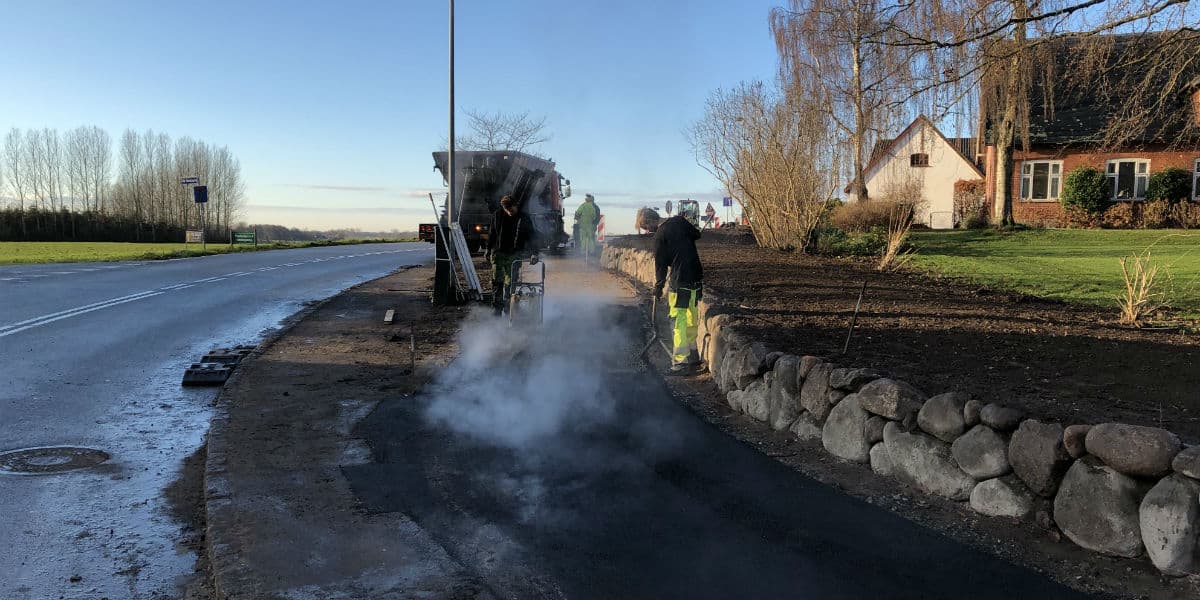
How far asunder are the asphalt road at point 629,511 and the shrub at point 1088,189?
26.9 metres

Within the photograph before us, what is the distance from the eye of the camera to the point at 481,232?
67.9ft

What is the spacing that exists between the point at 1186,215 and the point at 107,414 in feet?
99.5

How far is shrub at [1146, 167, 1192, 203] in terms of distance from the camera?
26.8m

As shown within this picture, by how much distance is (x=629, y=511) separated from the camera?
14.6ft

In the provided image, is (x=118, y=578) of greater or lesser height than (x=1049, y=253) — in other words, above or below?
below

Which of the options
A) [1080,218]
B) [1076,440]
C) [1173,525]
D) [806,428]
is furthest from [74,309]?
[1080,218]

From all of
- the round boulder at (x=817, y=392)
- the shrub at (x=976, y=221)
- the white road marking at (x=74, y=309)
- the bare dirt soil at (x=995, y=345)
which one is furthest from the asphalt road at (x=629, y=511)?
the shrub at (x=976, y=221)

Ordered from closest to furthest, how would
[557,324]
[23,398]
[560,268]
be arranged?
[23,398]
[557,324]
[560,268]

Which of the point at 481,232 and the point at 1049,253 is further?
the point at 481,232

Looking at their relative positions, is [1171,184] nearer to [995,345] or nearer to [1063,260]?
[1063,260]

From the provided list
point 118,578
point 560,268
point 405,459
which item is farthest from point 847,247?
point 118,578

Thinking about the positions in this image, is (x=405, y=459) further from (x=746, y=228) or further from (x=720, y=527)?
(x=746, y=228)

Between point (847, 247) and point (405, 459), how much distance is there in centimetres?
1555

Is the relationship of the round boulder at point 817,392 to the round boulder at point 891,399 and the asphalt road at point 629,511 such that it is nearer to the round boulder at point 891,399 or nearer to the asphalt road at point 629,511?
the round boulder at point 891,399
